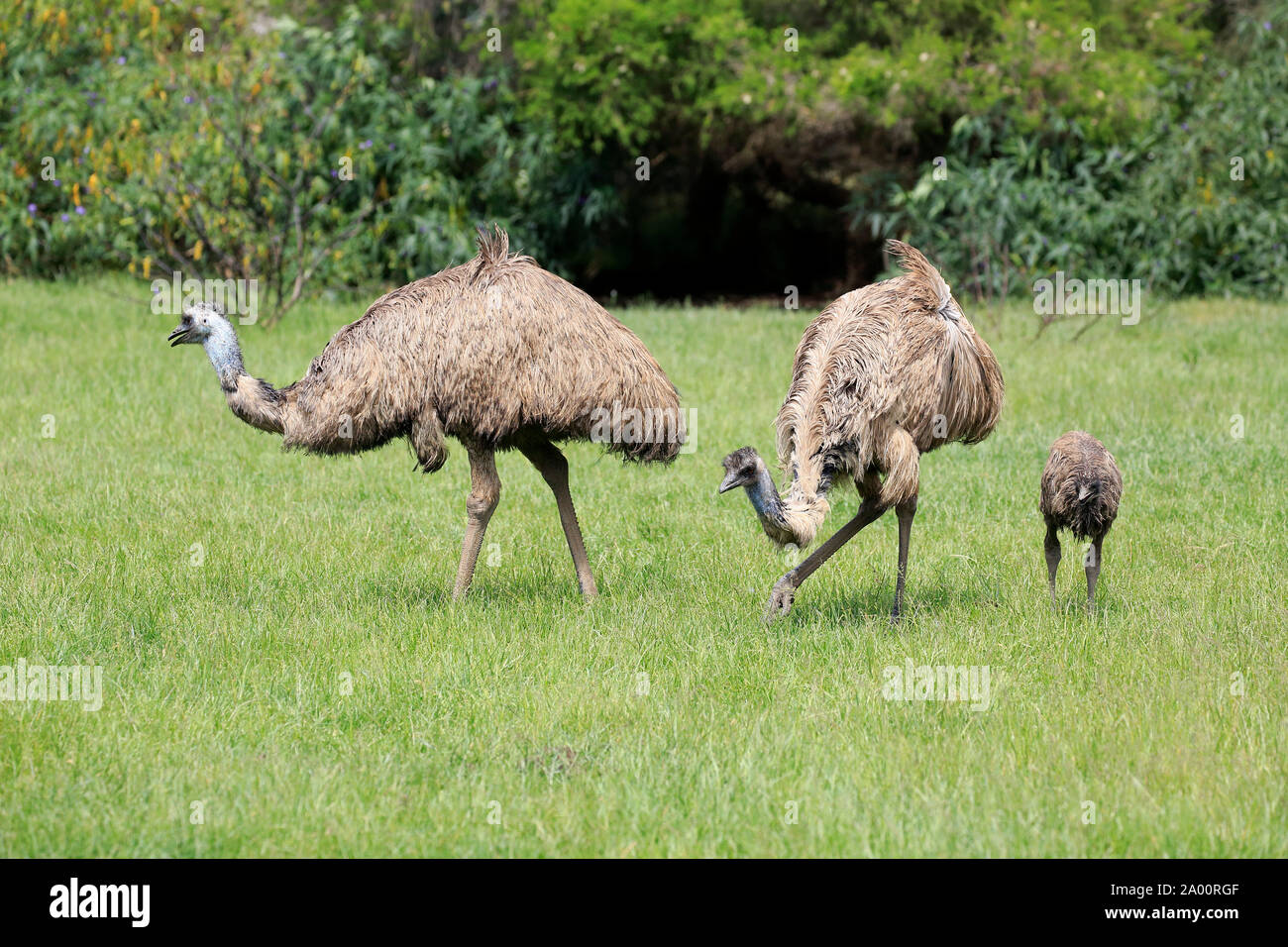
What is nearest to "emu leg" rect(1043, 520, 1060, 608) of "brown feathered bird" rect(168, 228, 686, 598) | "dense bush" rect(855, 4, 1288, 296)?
"brown feathered bird" rect(168, 228, 686, 598)

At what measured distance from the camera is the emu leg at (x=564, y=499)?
7.62 m

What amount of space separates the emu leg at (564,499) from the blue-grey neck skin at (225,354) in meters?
1.47

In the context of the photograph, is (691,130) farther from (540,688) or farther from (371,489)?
(540,688)

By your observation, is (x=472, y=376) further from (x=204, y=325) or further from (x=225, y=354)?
(x=204, y=325)

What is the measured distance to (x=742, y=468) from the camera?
20.2 feet

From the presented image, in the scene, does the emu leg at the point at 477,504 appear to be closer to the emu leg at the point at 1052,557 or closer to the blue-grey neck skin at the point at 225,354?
the blue-grey neck skin at the point at 225,354

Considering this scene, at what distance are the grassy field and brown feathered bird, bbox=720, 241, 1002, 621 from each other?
667 mm

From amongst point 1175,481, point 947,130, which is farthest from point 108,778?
point 947,130

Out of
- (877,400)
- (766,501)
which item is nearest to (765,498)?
(766,501)

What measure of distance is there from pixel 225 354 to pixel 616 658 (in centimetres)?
245

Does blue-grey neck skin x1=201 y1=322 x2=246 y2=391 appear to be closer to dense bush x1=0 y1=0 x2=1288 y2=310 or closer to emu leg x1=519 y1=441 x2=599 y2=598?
emu leg x1=519 y1=441 x2=599 y2=598

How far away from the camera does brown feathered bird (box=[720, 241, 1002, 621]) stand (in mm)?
6828

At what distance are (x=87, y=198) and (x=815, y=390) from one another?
12.7 metres

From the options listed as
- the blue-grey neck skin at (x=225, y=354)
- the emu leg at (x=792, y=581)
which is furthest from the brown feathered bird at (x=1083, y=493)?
the blue-grey neck skin at (x=225, y=354)
